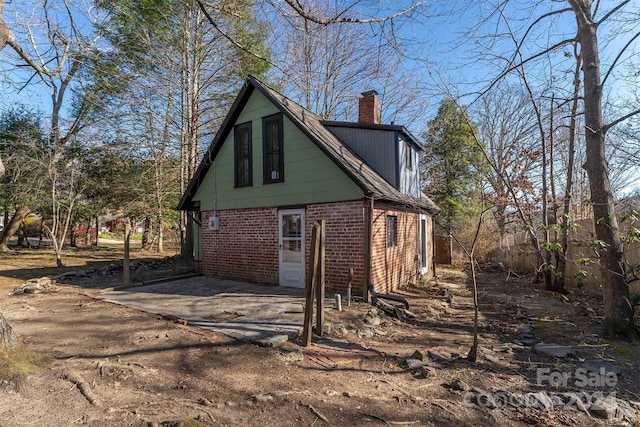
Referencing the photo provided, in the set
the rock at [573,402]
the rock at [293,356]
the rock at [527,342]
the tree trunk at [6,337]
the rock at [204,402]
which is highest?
the tree trunk at [6,337]

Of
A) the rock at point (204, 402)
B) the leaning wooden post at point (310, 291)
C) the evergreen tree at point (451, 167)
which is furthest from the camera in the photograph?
the evergreen tree at point (451, 167)

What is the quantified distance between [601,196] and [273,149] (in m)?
7.46

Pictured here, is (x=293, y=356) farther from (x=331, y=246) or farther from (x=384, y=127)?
(x=384, y=127)

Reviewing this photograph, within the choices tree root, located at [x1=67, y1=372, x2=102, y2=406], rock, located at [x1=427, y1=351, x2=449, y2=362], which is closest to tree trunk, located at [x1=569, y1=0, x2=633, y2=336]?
rock, located at [x1=427, y1=351, x2=449, y2=362]

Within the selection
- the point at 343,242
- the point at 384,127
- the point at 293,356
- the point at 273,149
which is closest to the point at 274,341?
the point at 293,356

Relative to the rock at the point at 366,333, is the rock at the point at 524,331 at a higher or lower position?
lower

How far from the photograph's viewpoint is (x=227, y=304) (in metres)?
6.90

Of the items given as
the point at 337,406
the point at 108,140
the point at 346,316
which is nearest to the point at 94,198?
the point at 108,140

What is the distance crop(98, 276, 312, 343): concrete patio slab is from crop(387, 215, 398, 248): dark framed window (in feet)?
9.44

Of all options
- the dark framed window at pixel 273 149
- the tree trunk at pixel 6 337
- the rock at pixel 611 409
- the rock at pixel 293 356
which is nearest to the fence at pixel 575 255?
the rock at pixel 611 409

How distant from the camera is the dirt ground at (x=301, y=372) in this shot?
2.94 metres

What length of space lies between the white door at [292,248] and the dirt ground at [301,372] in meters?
2.51

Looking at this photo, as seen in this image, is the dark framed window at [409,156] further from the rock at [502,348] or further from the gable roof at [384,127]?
the rock at [502,348]

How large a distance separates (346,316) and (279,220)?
3.86 meters
